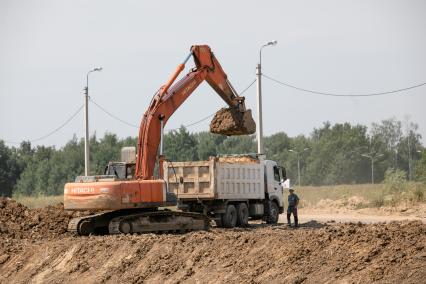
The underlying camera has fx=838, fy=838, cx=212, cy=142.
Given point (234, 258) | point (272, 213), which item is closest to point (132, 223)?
point (234, 258)

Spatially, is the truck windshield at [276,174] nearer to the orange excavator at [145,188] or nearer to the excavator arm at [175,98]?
the excavator arm at [175,98]

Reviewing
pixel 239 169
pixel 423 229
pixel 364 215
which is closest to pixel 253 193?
pixel 239 169

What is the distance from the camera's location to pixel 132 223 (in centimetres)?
2380

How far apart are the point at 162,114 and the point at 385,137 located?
118 metres

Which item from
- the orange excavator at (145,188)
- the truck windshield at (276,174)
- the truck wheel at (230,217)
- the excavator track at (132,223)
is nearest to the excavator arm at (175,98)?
the orange excavator at (145,188)

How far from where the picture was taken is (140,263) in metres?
17.7

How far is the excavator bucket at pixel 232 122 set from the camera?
27828 millimetres

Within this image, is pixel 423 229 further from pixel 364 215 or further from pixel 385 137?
pixel 385 137

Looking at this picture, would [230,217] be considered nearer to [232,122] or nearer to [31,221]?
[232,122]

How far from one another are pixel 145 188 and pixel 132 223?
1114 millimetres

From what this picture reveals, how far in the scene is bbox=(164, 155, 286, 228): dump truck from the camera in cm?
2855

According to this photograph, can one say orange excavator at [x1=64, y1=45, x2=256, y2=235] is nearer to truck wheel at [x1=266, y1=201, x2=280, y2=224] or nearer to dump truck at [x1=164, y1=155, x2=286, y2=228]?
dump truck at [x1=164, y1=155, x2=286, y2=228]

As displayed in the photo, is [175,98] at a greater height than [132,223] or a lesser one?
greater

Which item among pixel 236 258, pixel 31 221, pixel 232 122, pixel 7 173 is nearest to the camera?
pixel 236 258
